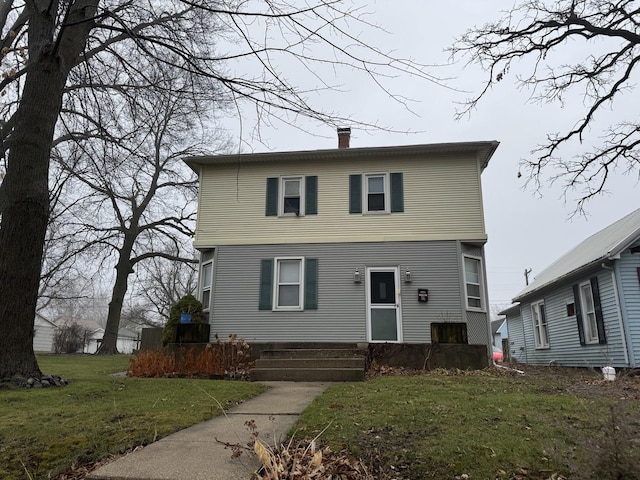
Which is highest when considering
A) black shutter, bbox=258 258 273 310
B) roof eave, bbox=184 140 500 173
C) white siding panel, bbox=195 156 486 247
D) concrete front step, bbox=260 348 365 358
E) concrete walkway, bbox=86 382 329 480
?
roof eave, bbox=184 140 500 173

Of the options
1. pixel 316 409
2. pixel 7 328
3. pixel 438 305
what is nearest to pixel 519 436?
pixel 316 409

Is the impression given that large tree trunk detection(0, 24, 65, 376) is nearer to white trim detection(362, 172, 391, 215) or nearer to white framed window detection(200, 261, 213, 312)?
white framed window detection(200, 261, 213, 312)

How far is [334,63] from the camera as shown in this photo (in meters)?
3.37

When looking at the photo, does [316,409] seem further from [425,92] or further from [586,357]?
[586,357]

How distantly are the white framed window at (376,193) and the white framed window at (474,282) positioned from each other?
2.58m

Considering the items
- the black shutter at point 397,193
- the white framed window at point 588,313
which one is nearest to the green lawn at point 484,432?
the black shutter at point 397,193

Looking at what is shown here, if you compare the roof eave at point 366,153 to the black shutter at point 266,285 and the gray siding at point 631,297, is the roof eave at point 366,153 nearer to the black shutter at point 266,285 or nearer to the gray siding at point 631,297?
the black shutter at point 266,285

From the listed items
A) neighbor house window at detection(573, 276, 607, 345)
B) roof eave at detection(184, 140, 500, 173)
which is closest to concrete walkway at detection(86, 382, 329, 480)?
roof eave at detection(184, 140, 500, 173)

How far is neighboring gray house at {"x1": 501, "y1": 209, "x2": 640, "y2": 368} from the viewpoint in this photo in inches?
448

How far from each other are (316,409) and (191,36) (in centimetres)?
468

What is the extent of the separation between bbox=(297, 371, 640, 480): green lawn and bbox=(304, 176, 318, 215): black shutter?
297 inches

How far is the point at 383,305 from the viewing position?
37.9ft

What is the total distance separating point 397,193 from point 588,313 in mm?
6836

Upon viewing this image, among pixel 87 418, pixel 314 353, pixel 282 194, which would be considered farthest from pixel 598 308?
pixel 87 418
